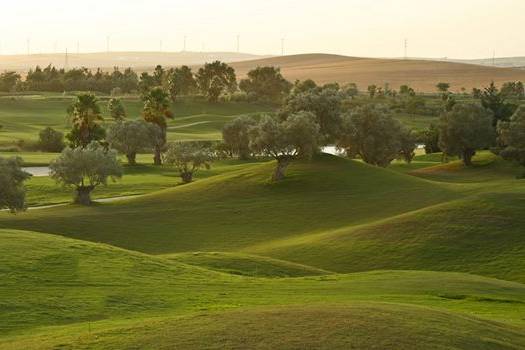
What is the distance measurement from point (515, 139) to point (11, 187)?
61.0 metres

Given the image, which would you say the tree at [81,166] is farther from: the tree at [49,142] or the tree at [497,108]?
the tree at [49,142]

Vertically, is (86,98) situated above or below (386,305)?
above

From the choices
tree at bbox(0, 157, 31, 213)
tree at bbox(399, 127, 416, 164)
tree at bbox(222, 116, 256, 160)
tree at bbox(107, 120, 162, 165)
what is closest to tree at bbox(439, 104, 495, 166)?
tree at bbox(399, 127, 416, 164)

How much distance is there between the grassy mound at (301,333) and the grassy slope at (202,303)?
50mm

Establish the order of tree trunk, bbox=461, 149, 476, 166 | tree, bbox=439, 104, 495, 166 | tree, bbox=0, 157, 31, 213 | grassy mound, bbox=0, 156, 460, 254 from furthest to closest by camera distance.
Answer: tree trunk, bbox=461, 149, 476, 166 < tree, bbox=439, 104, 495, 166 < tree, bbox=0, 157, 31, 213 < grassy mound, bbox=0, 156, 460, 254

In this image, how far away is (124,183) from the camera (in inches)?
4070

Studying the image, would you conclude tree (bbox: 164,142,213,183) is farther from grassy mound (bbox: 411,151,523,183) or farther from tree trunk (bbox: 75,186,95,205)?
grassy mound (bbox: 411,151,523,183)

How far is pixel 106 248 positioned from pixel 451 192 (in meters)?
42.7

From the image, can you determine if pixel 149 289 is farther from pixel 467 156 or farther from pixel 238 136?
pixel 238 136

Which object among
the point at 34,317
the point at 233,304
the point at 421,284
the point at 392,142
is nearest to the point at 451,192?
the point at 392,142

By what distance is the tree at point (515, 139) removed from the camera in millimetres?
100312

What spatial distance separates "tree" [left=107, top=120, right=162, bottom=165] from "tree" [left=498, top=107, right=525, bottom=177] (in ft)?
169

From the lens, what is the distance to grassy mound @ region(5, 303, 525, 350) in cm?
2442

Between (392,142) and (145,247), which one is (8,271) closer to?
(145,247)
